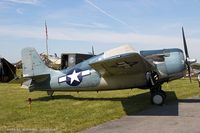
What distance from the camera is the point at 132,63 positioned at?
1299cm

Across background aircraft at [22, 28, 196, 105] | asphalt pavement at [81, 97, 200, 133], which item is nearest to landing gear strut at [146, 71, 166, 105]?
background aircraft at [22, 28, 196, 105]

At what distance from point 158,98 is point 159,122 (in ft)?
12.6

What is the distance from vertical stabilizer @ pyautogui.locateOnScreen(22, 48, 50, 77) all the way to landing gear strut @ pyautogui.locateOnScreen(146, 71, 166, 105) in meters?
5.54

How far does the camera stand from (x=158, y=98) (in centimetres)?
1366

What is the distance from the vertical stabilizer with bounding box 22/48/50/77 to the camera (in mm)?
16625

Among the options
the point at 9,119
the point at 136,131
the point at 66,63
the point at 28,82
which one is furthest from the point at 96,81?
the point at 66,63

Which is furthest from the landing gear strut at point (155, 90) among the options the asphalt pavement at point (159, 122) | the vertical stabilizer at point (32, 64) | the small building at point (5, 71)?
the small building at point (5, 71)

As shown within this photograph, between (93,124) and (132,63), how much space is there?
400 cm

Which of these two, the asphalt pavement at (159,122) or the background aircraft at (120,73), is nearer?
the asphalt pavement at (159,122)

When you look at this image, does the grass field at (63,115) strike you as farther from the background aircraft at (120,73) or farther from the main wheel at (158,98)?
the background aircraft at (120,73)

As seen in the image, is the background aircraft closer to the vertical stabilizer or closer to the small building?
the vertical stabilizer

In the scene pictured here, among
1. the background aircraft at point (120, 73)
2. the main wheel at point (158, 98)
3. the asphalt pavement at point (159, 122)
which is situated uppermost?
the background aircraft at point (120, 73)

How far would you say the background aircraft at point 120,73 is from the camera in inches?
511

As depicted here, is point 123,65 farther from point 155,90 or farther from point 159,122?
point 159,122
